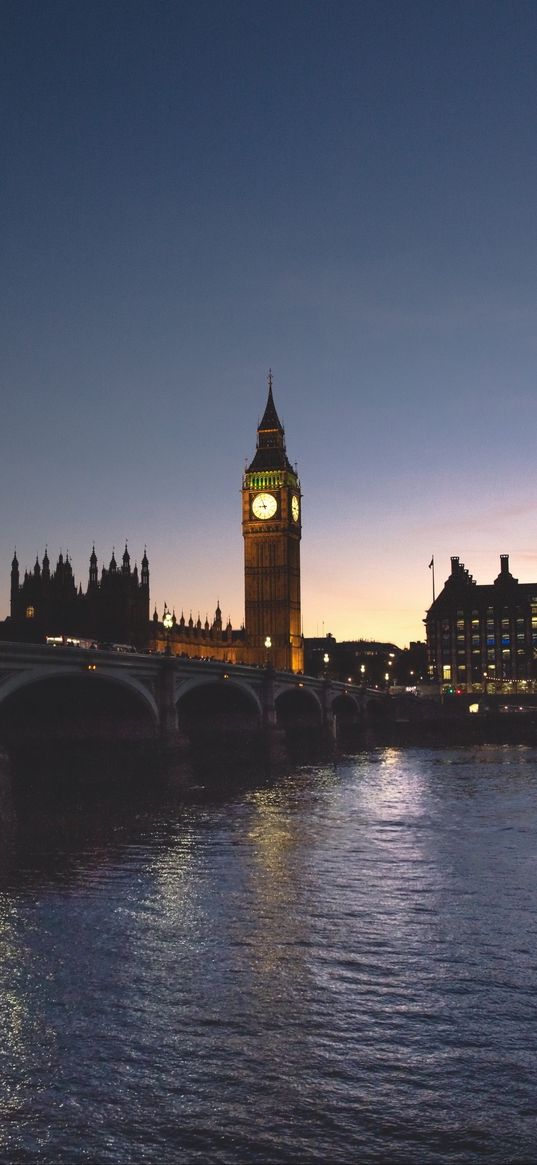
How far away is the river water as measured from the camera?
12.3m

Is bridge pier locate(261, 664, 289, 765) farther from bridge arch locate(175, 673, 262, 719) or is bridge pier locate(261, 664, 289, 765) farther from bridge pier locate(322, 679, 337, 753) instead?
bridge pier locate(322, 679, 337, 753)

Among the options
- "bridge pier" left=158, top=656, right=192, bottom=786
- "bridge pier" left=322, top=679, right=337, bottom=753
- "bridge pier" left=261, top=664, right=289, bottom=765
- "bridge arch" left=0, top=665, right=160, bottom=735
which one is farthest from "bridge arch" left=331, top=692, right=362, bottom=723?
"bridge arch" left=0, top=665, right=160, bottom=735

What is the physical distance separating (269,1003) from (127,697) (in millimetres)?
56356

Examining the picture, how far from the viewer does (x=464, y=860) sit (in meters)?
31.6

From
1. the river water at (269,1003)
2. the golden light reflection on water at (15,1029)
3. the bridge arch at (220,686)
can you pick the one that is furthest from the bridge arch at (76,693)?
the golden light reflection on water at (15,1029)

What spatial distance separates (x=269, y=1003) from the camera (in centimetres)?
1688

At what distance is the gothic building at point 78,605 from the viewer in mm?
144750

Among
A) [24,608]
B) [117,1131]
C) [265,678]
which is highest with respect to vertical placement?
[24,608]

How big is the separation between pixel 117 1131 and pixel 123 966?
7.03 m

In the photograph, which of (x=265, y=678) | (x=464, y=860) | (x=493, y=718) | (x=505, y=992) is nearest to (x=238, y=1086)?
(x=505, y=992)

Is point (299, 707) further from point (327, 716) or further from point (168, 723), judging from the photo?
point (168, 723)

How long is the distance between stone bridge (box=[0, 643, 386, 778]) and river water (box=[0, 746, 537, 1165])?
22.6 meters

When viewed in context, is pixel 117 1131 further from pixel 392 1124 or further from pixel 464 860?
pixel 464 860

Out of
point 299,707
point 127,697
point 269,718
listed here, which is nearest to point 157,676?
point 127,697
